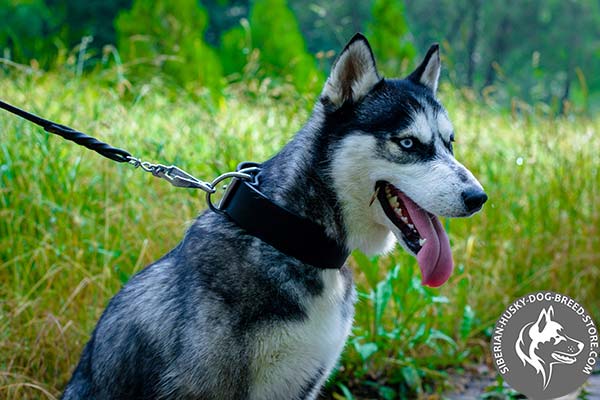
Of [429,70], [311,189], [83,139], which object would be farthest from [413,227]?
[83,139]

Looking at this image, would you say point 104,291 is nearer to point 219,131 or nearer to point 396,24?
point 219,131

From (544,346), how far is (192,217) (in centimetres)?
220

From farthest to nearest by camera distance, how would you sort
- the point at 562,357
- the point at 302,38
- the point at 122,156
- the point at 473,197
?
the point at 302,38
the point at 562,357
the point at 122,156
the point at 473,197

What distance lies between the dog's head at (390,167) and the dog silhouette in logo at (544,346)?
1.23m

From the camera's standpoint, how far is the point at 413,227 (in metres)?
2.51

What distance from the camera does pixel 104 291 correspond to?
12.6 feet

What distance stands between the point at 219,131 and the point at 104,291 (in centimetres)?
173

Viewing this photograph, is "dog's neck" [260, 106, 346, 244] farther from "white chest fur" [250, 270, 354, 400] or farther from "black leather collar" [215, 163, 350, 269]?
"white chest fur" [250, 270, 354, 400]

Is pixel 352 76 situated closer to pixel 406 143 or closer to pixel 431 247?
pixel 406 143

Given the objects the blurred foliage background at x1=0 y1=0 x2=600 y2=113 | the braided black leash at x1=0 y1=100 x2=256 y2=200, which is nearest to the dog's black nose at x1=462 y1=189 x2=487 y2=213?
the braided black leash at x1=0 y1=100 x2=256 y2=200

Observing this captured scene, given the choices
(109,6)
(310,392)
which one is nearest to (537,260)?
(310,392)
